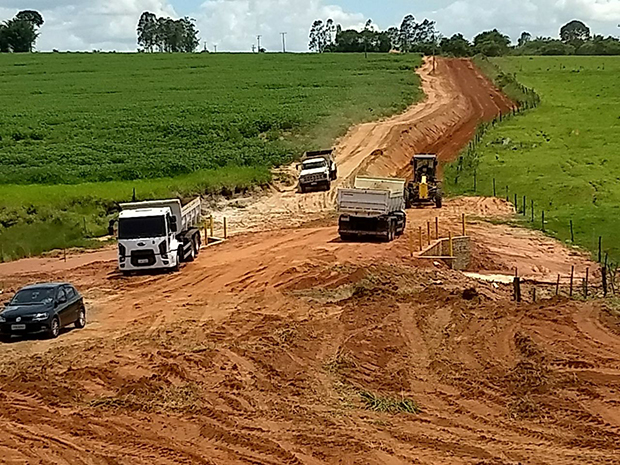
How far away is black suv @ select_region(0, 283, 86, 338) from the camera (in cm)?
2575

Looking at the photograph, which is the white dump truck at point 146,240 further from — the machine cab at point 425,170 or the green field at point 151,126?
the machine cab at point 425,170

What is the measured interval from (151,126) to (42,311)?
51.2m

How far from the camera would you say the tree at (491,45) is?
150500 mm

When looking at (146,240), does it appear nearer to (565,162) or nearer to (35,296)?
(35,296)

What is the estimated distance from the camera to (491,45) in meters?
155

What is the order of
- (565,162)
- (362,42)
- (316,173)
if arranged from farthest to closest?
(362,42) < (565,162) < (316,173)

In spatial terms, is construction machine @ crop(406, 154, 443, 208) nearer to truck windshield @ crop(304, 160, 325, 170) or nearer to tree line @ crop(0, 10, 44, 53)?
truck windshield @ crop(304, 160, 325, 170)

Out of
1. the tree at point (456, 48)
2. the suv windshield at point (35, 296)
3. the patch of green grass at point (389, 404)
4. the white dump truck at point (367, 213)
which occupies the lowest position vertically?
the patch of green grass at point (389, 404)

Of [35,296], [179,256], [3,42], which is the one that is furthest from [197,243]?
[3,42]

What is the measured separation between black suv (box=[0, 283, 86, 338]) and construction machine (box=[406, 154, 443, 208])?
76.2 feet

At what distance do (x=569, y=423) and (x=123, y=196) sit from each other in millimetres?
34750

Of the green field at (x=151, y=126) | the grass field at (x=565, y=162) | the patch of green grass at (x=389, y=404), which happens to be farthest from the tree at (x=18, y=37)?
the patch of green grass at (x=389, y=404)

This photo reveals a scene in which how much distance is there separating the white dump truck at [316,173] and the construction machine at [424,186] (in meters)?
7.69

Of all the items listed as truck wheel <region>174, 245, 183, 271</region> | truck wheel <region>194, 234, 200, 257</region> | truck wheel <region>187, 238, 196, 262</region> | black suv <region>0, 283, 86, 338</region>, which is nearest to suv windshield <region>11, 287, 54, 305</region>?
black suv <region>0, 283, 86, 338</region>
